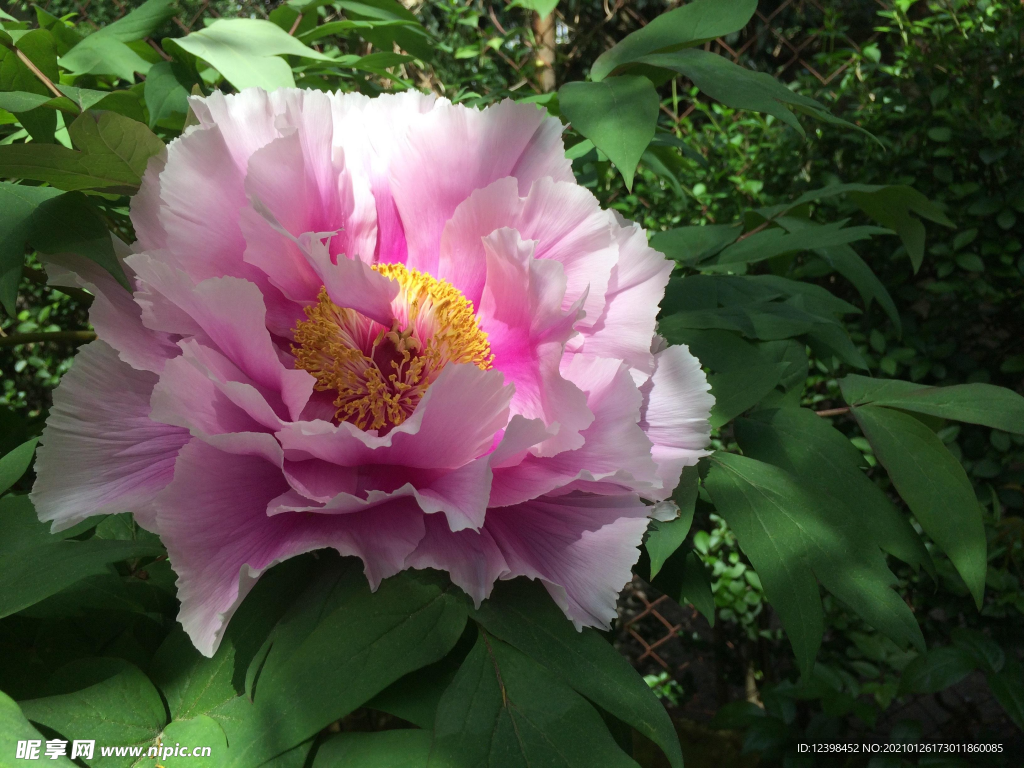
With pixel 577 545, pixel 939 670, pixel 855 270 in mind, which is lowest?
pixel 939 670

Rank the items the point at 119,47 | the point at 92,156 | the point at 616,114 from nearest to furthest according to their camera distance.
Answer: the point at 92,156 → the point at 616,114 → the point at 119,47

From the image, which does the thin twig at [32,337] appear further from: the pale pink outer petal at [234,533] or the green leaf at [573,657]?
the green leaf at [573,657]

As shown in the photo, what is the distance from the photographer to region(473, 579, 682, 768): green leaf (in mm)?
460

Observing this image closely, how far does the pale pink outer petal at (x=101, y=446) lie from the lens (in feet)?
1.53

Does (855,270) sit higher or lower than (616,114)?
lower

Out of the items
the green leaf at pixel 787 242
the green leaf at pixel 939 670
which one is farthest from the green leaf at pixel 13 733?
the green leaf at pixel 939 670

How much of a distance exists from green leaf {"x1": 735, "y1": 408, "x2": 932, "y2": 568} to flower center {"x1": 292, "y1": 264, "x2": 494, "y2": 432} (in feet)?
0.90

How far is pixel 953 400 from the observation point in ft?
2.43

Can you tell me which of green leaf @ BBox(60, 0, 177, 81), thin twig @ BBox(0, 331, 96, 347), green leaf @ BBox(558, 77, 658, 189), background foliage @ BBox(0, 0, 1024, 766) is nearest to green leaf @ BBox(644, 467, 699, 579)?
background foliage @ BBox(0, 0, 1024, 766)

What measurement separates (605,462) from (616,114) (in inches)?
12.1

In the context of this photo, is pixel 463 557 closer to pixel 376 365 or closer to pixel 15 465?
pixel 376 365

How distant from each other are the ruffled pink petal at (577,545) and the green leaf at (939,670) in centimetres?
142

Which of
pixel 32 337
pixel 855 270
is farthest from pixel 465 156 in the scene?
pixel 855 270

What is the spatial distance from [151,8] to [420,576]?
717mm
